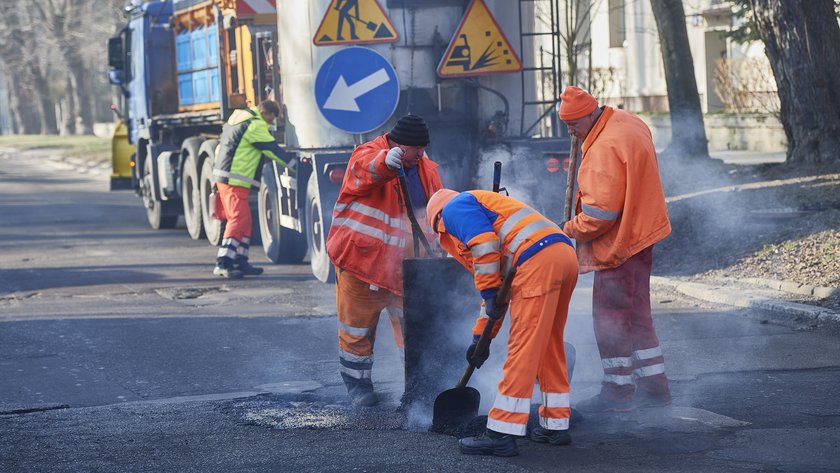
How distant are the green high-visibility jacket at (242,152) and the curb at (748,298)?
411 cm

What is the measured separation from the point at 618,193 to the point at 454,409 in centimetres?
139

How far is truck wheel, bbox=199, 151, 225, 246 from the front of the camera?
48.7 feet

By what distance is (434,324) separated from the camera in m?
6.43

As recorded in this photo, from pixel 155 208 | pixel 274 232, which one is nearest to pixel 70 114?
pixel 155 208

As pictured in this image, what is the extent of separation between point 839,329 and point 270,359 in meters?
3.81

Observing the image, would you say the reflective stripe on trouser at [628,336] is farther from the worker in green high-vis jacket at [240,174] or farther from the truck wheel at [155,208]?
the truck wheel at [155,208]

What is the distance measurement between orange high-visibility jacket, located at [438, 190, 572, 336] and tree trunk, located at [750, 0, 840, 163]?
7.85 meters

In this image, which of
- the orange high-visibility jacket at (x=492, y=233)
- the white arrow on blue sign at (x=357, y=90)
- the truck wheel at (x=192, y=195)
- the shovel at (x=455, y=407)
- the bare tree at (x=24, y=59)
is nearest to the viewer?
the orange high-visibility jacket at (x=492, y=233)

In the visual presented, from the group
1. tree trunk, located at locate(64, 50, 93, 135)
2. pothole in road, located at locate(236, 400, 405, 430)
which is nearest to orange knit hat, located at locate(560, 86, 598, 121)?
pothole in road, located at locate(236, 400, 405, 430)

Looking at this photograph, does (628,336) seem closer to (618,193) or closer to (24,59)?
(618,193)

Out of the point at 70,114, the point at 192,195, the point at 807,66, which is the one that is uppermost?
the point at 70,114

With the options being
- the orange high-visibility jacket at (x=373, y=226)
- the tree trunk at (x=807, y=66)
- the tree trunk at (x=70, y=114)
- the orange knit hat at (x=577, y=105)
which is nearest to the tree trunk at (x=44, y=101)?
the tree trunk at (x=70, y=114)

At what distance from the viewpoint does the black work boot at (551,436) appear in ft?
18.6

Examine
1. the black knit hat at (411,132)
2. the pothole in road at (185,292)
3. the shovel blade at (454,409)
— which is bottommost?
the pothole in road at (185,292)
